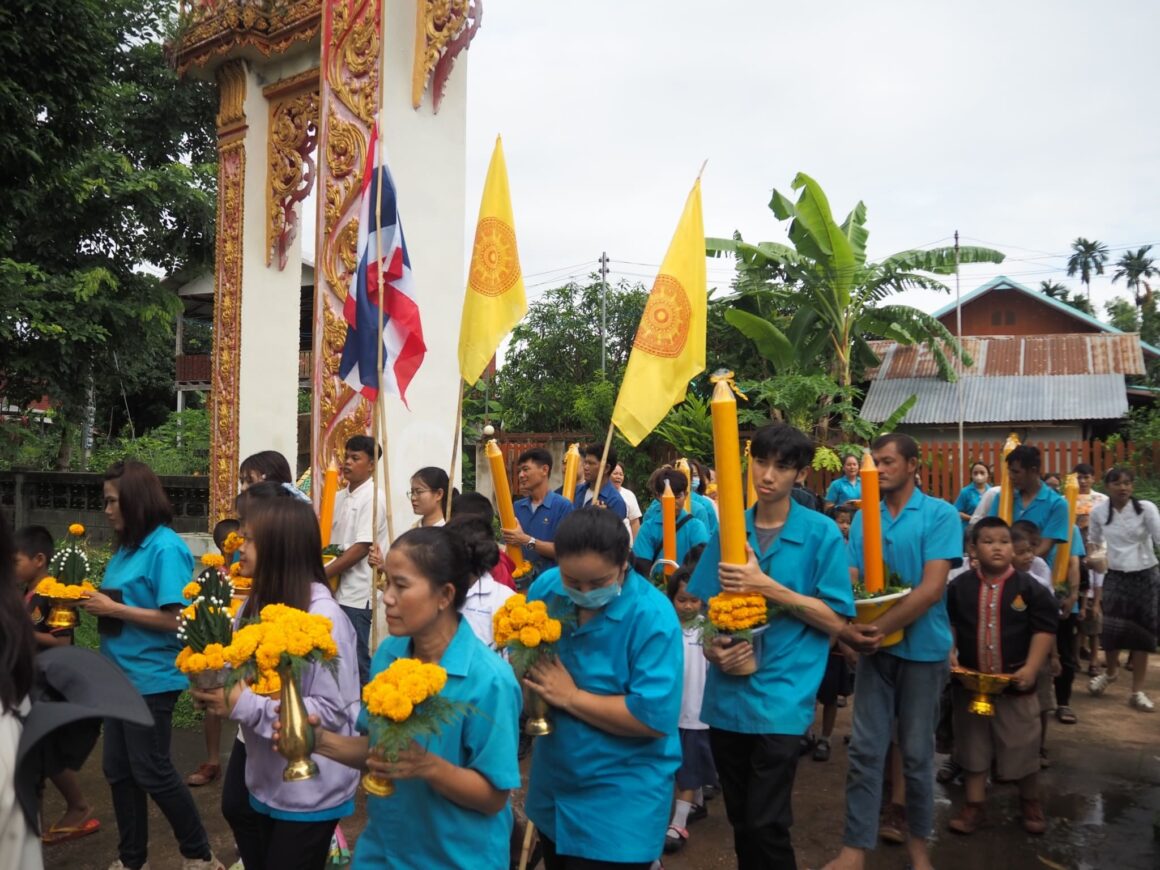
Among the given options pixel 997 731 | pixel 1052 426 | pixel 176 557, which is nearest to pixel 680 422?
pixel 1052 426

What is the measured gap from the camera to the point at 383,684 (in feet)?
6.40

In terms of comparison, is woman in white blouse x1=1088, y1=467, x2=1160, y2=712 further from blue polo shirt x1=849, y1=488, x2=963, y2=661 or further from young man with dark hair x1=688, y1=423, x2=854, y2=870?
young man with dark hair x1=688, y1=423, x2=854, y2=870

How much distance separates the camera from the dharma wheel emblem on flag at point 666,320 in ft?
13.7

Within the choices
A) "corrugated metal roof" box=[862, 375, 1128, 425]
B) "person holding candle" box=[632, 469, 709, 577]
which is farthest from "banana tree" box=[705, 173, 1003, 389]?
"person holding candle" box=[632, 469, 709, 577]

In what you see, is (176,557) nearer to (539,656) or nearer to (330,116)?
(539,656)

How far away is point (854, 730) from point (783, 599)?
123 centimetres

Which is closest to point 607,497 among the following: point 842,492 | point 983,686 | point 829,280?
point 983,686

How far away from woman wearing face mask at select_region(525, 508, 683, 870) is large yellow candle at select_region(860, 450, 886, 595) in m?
1.22

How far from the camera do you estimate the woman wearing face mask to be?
242 cm

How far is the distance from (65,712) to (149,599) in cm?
197

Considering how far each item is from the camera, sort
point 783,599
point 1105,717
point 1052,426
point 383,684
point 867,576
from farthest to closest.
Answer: point 1052,426, point 1105,717, point 867,576, point 783,599, point 383,684

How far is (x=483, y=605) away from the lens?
3.80m

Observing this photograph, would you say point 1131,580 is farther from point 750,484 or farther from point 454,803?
point 454,803

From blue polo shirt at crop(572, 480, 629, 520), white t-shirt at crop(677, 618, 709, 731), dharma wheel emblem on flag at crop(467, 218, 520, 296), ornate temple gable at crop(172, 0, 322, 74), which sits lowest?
white t-shirt at crop(677, 618, 709, 731)
